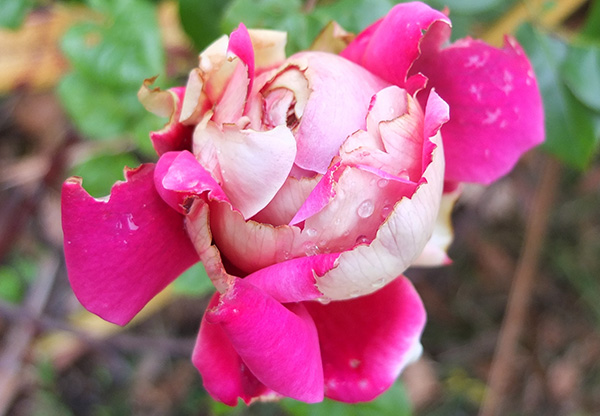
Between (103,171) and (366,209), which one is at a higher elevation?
(366,209)

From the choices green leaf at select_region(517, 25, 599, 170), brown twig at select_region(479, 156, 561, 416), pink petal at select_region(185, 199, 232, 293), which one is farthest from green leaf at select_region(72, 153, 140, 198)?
brown twig at select_region(479, 156, 561, 416)

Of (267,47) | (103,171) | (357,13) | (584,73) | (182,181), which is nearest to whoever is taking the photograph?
(182,181)

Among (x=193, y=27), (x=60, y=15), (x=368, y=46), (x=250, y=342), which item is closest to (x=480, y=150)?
(x=368, y=46)

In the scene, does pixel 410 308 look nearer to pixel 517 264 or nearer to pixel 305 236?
pixel 305 236

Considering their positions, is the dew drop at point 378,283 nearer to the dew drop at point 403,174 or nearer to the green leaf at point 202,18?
the dew drop at point 403,174

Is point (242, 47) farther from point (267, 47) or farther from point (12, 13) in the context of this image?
point (12, 13)

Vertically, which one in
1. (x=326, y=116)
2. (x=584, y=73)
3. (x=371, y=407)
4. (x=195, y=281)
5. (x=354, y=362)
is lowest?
(x=371, y=407)

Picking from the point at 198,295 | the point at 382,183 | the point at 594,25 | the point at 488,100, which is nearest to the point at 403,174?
the point at 382,183

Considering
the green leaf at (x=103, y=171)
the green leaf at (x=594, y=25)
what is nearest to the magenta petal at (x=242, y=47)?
the green leaf at (x=103, y=171)
